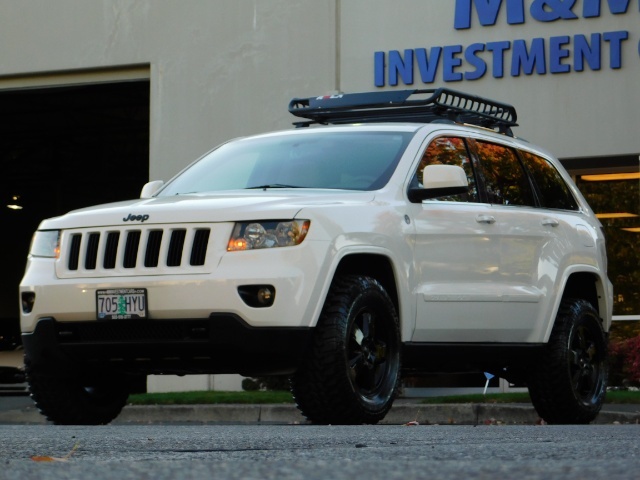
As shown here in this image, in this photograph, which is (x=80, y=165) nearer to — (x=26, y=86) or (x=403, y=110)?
(x=26, y=86)

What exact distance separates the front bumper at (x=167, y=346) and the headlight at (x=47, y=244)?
43 centimetres

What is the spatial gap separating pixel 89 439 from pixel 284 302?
1663mm

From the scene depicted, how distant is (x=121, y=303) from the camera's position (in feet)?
24.8

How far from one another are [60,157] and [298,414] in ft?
79.6

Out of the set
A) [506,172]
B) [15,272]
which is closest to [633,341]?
[506,172]

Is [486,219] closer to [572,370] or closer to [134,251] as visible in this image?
[572,370]

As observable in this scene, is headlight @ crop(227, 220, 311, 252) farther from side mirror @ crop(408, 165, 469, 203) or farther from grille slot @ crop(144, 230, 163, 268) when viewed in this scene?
side mirror @ crop(408, 165, 469, 203)

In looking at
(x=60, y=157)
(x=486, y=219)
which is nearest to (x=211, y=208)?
(x=486, y=219)

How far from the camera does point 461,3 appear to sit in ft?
59.9

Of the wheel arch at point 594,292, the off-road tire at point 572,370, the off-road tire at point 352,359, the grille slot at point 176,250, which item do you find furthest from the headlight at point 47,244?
the wheel arch at point 594,292

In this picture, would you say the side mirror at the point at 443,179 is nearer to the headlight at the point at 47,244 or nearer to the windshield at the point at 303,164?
the windshield at the point at 303,164

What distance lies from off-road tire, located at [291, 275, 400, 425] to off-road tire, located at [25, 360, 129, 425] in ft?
4.96

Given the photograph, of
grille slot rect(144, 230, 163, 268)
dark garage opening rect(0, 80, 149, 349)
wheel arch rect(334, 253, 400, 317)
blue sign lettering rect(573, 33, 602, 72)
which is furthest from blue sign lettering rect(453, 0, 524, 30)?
grille slot rect(144, 230, 163, 268)

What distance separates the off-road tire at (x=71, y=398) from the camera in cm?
820
